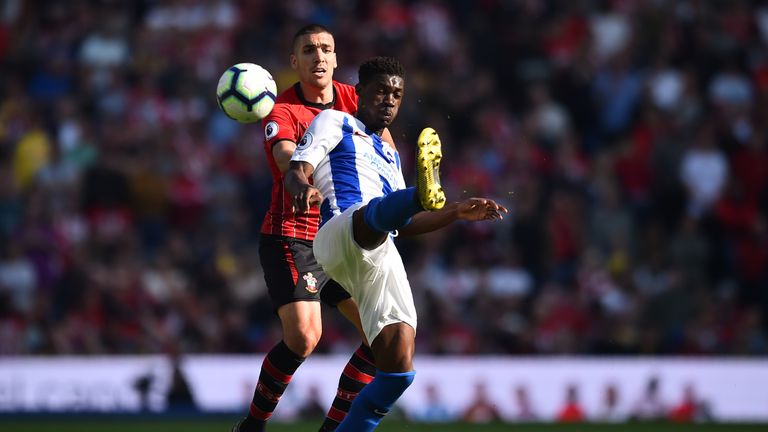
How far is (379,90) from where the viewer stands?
6562mm

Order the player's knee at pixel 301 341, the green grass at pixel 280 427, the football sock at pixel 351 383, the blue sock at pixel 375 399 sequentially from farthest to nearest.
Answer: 1. the green grass at pixel 280 427
2. the football sock at pixel 351 383
3. the player's knee at pixel 301 341
4. the blue sock at pixel 375 399

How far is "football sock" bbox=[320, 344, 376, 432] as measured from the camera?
7152 mm

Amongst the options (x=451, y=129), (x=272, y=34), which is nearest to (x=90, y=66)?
(x=272, y=34)

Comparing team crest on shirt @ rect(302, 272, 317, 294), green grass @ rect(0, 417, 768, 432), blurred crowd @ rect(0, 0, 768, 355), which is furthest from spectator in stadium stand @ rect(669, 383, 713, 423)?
team crest on shirt @ rect(302, 272, 317, 294)

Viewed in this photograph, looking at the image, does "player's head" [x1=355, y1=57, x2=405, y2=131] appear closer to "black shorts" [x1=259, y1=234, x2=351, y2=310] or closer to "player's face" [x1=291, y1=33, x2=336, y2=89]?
"player's face" [x1=291, y1=33, x2=336, y2=89]

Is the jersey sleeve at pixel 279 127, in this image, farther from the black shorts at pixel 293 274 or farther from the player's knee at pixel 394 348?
the player's knee at pixel 394 348

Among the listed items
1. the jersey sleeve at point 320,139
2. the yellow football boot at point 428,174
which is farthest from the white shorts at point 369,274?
the yellow football boot at point 428,174

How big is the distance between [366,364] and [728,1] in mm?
10565

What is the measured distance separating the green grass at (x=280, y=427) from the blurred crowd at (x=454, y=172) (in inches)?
70.0

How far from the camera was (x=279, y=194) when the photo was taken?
24.0 ft

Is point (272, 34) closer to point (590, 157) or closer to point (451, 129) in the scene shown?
Result: point (451, 129)

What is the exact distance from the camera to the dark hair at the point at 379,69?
652 cm

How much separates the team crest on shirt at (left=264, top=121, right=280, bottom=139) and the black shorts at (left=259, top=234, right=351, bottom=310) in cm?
63

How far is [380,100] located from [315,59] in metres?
0.94
